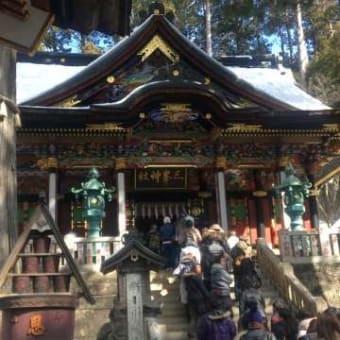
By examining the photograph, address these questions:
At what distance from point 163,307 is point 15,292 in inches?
242

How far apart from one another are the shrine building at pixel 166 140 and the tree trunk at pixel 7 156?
8.67 m

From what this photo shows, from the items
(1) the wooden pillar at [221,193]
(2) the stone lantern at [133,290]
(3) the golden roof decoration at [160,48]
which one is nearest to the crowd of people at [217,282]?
(2) the stone lantern at [133,290]

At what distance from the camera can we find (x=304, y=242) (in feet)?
39.7

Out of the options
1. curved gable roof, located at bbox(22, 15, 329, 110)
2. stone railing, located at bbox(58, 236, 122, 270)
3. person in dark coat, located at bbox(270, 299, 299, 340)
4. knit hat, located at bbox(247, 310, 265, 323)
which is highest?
curved gable roof, located at bbox(22, 15, 329, 110)

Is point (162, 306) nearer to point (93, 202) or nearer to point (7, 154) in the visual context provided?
point (93, 202)

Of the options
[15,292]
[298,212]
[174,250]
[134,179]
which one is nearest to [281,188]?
[298,212]

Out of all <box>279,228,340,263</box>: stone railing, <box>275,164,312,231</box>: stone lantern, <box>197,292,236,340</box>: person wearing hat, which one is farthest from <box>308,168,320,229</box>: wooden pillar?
<box>197,292,236,340</box>: person wearing hat

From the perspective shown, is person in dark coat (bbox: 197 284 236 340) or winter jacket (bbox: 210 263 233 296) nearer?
person in dark coat (bbox: 197 284 236 340)

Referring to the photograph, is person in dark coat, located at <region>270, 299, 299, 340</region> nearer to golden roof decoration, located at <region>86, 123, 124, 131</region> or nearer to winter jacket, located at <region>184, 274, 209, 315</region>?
winter jacket, located at <region>184, 274, 209, 315</region>

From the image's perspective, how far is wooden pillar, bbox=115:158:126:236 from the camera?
13734 mm

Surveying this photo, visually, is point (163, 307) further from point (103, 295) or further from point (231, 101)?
point (231, 101)

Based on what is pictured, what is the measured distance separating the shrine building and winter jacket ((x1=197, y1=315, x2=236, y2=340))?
838 cm

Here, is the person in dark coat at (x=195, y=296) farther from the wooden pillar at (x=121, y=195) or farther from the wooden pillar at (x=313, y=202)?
the wooden pillar at (x=313, y=202)

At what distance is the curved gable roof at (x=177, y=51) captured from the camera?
14695 millimetres
